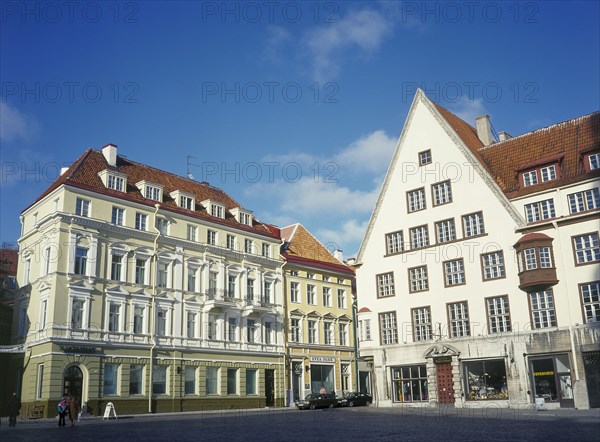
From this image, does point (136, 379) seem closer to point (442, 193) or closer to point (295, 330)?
point (295, 330)

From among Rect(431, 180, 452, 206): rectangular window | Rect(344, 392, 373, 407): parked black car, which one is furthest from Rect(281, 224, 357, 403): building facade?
Rect(431, 180, 452, 206): rectangular window

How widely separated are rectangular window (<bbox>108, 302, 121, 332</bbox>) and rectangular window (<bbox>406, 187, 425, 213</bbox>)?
22.8 metres

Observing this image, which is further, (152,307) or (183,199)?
(183,199)

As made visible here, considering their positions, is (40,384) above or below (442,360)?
below

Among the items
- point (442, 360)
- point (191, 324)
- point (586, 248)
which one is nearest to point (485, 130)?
point (586, 248)

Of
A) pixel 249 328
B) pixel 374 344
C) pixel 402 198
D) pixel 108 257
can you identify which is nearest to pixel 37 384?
pixel 108 257

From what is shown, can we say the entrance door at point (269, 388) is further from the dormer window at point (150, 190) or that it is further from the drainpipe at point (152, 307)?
the dormer window at point (150, 190)

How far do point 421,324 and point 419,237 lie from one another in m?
6.22

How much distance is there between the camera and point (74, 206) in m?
43.7

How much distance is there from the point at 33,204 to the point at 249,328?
20.8m

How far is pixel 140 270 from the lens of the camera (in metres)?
47.3

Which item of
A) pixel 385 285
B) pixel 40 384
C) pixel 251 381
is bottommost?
pixel 251 381

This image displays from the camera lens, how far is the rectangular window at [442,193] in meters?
43.1

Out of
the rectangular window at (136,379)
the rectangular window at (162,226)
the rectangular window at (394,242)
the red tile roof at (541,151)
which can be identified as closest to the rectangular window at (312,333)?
the rectangular window at (394,242)
